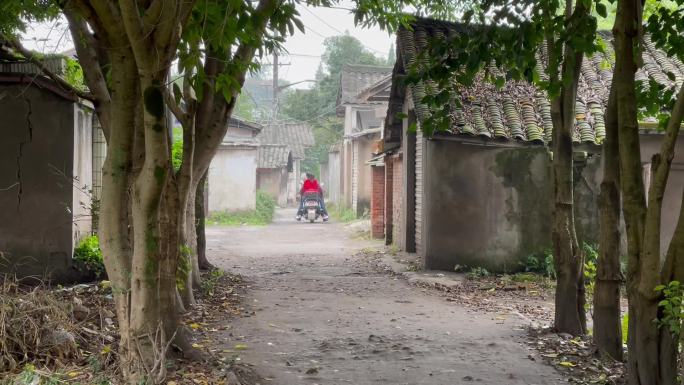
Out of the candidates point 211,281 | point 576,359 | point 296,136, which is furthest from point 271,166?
point 576,359

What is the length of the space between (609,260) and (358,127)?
88.6ft

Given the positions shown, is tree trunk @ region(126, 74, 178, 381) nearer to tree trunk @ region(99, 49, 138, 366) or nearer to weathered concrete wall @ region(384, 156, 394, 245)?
tree trunk @ region(99, 49, 138, 366)

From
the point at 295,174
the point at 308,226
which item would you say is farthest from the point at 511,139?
the point at 295,174

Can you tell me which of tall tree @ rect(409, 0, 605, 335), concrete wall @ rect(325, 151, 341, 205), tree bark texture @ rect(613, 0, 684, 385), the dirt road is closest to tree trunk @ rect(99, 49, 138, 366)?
the dirt road

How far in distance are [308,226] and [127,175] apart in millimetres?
22548

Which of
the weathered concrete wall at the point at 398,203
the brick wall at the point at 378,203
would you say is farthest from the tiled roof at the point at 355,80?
the weathered concrete wall at the point at 398,203

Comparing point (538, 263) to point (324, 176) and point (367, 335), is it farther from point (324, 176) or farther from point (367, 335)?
point (324, 176)

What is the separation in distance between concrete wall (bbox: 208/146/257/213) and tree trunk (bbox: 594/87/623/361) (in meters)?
23.4

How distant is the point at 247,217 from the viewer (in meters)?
30.0

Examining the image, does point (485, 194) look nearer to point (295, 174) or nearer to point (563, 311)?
point (563, 311)

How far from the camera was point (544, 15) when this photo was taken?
685 cm

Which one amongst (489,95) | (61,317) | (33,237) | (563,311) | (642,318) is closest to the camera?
(642,318)

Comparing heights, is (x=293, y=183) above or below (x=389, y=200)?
above

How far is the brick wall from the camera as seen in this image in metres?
21.3
